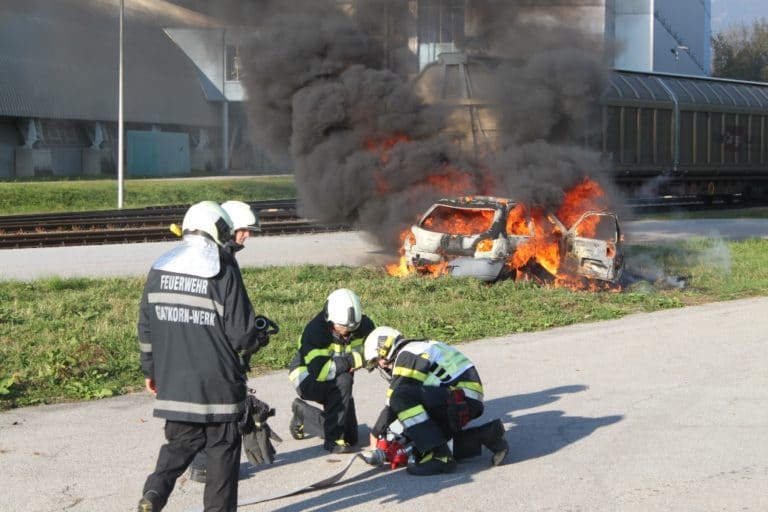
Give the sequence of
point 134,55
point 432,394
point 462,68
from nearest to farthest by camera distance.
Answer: point 432,394 < point 462,68 < point 134,55

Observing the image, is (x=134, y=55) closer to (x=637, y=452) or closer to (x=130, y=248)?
(x=130, y=248)

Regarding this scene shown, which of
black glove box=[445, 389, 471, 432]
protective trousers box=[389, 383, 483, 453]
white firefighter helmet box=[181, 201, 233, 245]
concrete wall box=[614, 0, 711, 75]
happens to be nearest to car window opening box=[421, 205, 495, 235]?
black glove box=[445, 389, 471, 432]

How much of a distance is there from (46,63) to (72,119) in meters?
2.70

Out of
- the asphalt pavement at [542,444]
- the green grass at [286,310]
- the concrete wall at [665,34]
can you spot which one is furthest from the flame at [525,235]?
the concrete wall at [665,34]

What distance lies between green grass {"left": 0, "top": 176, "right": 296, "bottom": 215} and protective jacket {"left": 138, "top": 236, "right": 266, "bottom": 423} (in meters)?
26.3

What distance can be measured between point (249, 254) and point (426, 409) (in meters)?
12.7

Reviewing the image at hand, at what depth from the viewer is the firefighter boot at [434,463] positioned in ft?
21.3

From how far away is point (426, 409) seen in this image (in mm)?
6566

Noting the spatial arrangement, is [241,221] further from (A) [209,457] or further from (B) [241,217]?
(A) [209,457]

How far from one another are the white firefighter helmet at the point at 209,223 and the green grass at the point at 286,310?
153 inches

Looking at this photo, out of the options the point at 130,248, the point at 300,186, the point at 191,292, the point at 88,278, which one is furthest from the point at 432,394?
the point at 130,248

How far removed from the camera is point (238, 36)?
18.7 metres

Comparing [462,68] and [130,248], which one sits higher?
[462,68]

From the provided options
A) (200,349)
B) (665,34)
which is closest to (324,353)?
(200,349)
